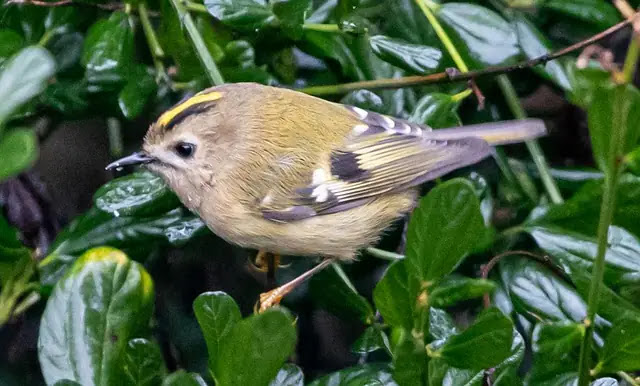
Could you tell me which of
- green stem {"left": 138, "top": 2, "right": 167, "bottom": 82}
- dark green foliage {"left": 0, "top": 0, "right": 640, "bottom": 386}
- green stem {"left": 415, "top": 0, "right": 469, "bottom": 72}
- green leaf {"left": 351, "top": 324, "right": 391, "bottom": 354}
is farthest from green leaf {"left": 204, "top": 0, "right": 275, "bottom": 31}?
green leaf {"left": 351, "top": 324, "right": 391, "bottom": 354}

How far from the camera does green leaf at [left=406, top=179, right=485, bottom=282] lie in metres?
0.77

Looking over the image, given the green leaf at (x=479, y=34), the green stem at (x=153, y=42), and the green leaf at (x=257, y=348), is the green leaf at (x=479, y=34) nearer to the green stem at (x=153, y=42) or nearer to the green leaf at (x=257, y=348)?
the green stem at (x=153, y=42)

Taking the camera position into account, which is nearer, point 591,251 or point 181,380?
point 181,380

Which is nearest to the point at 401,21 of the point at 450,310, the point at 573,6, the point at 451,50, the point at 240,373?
the point at 451,50

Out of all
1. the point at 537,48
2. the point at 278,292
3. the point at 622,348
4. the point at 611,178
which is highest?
the point at 611,178

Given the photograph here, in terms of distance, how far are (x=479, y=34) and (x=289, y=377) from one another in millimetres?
694

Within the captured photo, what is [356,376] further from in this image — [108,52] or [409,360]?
[108,52]

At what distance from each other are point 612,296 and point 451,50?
1.66 ft

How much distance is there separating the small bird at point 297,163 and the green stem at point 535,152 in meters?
0.05

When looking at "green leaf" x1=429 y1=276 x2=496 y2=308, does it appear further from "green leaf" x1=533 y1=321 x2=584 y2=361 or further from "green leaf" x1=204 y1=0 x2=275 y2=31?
"green leaf" x1=204 y1=0 x2=275 y2=31

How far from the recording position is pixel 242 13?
1.24 m

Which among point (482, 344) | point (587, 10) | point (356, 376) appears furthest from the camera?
point (587, 10)

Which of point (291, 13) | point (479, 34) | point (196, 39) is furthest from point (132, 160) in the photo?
point (479, 34)

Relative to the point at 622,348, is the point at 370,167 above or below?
below
